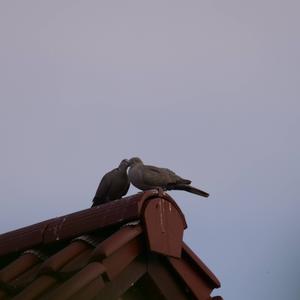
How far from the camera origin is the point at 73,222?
10.4 feet

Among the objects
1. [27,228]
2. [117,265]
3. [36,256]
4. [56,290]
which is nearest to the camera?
[56,290]

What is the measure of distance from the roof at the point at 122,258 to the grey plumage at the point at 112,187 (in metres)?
2.26

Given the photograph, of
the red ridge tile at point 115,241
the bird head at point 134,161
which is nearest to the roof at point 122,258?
the red ridge tile at point 115,241

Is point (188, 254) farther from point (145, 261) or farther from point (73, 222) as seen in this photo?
point (73, 222)

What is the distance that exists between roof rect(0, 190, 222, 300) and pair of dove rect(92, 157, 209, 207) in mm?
1563

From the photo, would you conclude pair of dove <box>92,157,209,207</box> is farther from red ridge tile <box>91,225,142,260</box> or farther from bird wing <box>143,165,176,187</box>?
red ridge tile <box>91,225,142,260</box>

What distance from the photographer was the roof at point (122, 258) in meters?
2.73

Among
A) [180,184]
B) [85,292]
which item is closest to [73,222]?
[85,292]

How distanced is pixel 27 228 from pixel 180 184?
1815 millimetres

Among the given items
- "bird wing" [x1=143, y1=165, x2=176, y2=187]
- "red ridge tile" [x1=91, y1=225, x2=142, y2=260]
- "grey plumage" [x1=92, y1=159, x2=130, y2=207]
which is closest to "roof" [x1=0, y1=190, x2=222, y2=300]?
"red ridge tile" [x1=91, y1=225, x2=142, y2=260]

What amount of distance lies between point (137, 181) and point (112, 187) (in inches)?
25.6

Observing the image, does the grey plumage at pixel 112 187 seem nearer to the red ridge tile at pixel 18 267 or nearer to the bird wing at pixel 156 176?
the bird wing at pixel 156 176

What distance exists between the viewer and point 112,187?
5570 mm

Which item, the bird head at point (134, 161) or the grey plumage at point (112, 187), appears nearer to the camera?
the grey plumage at point (112, 187)
